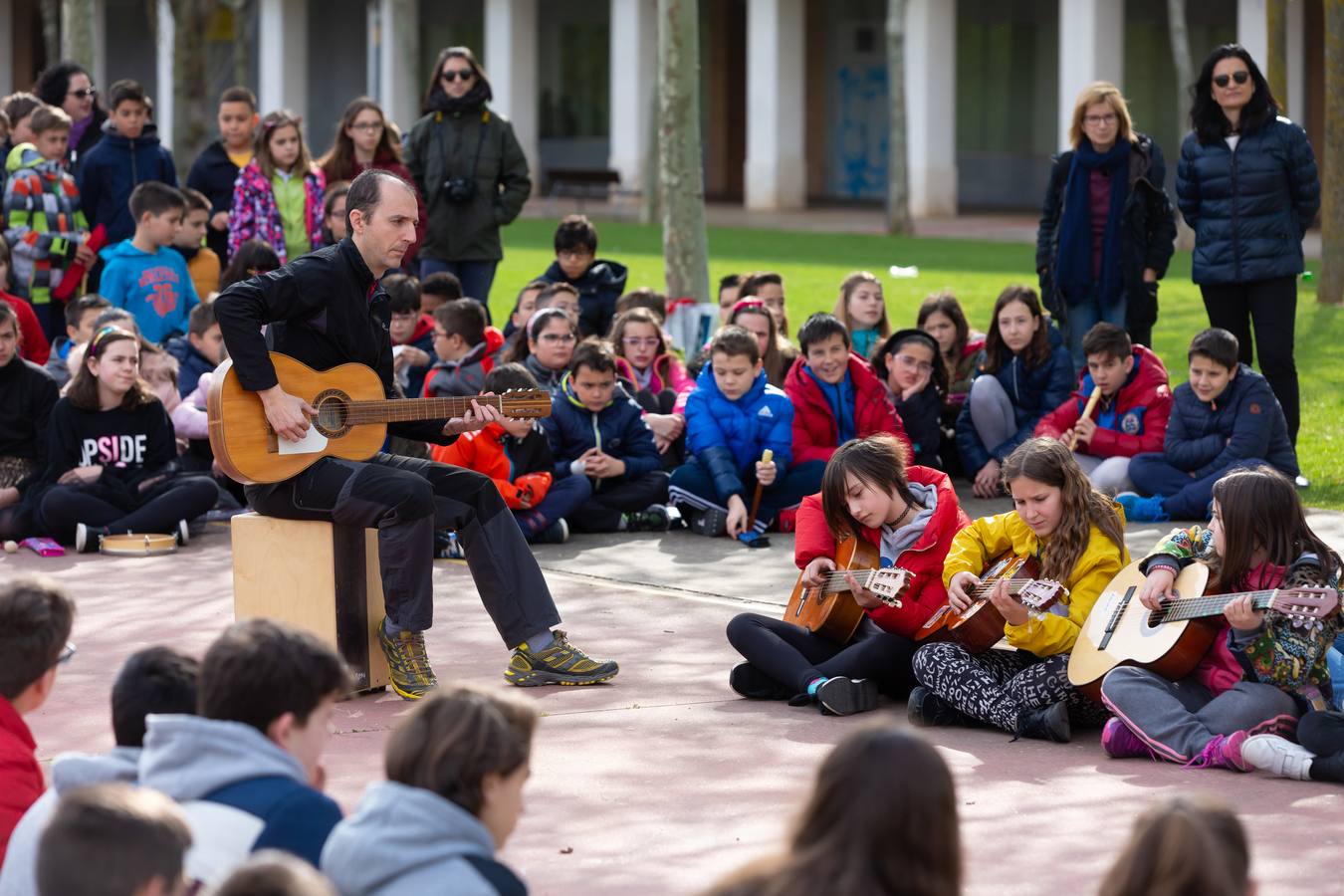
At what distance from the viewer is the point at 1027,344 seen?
1135 cm

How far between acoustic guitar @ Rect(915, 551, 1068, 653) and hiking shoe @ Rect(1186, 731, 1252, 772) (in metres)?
0.73

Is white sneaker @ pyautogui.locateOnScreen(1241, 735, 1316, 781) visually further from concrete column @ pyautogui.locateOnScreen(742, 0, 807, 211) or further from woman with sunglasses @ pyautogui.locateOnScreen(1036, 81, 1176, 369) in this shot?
concrete column @ pyautogui.locateOnScreen(742, 0, 807, 211)

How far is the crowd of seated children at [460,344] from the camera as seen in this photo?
11.0 metres

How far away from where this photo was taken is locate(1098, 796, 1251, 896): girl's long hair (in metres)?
2.98

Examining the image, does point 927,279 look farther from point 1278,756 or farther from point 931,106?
point 1278,756

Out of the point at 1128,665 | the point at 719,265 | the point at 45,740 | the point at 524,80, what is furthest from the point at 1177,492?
the point at 524,80

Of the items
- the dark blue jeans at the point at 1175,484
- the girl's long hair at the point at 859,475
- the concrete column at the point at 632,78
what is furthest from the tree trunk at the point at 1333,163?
the concrete column at the point at 632,78

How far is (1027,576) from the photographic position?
22.4 ft

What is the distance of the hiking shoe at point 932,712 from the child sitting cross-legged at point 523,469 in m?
3.55

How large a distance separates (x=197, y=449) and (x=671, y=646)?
3.95 metres

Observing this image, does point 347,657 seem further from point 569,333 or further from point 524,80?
point 524,80

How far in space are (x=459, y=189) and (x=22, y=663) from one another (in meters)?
8.50

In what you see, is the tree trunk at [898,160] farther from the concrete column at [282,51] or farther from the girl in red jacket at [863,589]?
the girl in red jacket at [863,589]

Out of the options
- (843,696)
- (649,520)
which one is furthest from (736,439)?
(843,696)
